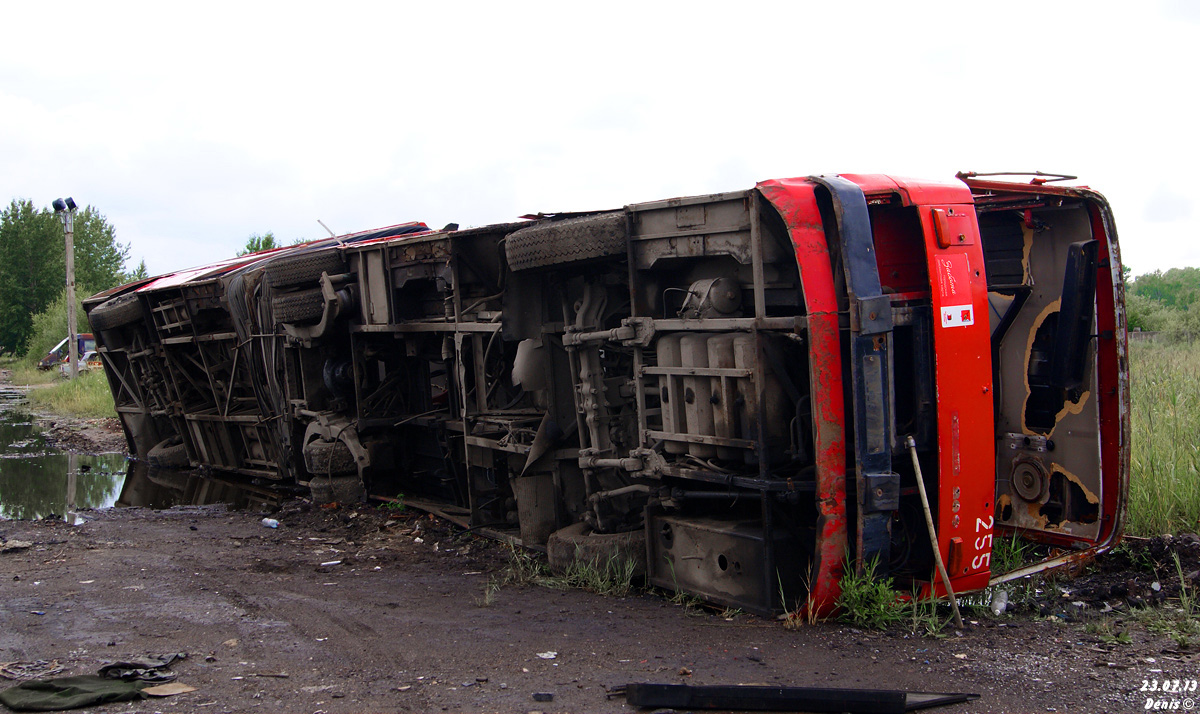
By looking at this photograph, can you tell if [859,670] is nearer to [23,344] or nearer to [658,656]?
[658,656]

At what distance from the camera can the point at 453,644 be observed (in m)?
4.90

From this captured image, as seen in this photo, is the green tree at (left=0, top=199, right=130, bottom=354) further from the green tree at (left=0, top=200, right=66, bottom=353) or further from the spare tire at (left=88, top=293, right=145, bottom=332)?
the spare tire at (left=88, top=293, right=145, bottom=332)

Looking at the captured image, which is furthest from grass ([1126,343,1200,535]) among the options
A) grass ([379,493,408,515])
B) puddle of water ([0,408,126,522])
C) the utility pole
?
the utility pole

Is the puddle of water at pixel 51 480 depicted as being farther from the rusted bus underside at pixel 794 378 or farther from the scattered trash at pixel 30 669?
the scattered trash at pixel 30 669

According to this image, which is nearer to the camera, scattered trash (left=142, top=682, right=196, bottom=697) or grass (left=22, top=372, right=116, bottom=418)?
scattered trash (left=142, top=682, right=196, bottom=697)

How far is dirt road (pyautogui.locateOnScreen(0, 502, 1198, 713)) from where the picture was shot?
4012mm

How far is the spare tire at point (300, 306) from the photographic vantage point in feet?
31.2

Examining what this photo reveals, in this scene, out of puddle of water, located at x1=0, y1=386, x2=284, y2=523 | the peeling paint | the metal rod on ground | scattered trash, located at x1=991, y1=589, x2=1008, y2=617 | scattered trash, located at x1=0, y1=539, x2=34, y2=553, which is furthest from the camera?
puddle of water, located at x1=0, y1=386, x2=284, y2=523

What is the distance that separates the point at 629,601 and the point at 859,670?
1.85m

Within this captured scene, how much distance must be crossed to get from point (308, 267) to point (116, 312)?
5.87 m

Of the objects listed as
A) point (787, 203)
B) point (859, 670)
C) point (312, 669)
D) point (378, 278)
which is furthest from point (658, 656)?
point (378, 278)

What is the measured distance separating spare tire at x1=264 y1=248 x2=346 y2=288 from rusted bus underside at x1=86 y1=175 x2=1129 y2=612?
1.57 metres

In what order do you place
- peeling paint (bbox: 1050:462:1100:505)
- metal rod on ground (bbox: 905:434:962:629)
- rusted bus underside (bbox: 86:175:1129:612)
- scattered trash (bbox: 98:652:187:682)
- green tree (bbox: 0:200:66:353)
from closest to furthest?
scattered trash (bbox: 98:652:187:682) → metal rod on ground (bbox: 905:434:962:629) → rusted bus underside (bbox: 86:175:1129:612) → peeling paint (bbox: 1050:462:1100:505) → green tree (bbox: 0:200:66:353)

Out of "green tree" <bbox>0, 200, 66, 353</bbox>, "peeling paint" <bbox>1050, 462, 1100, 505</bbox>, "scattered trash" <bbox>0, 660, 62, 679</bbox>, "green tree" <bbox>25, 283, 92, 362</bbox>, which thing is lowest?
"scattered trash" <bbox>0, 660, 62, 679</bbox>
